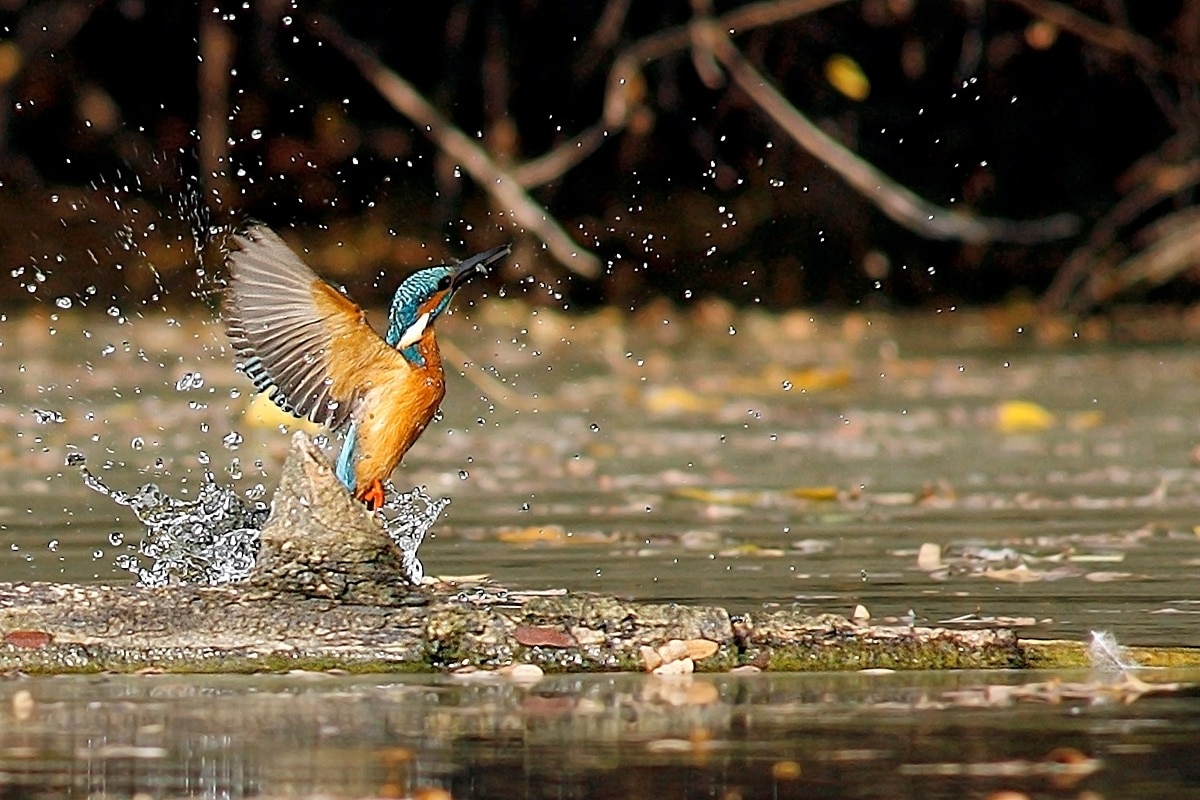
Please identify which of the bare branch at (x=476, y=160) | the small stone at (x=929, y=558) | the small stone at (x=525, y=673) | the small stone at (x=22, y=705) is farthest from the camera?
the bare branch at (x=476, y=160)

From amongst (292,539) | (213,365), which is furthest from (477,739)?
(213,365)

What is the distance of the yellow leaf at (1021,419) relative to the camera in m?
8.55

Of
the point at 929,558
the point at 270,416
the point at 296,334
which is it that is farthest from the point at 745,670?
the point at 270,416

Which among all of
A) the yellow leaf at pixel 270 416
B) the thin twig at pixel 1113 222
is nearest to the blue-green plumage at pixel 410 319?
the yellow leaf at pixel 270 416

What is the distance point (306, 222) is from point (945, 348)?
398 centimetres

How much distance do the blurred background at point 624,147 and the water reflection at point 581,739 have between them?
795cm

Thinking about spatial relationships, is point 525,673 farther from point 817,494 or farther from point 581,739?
point 817,494

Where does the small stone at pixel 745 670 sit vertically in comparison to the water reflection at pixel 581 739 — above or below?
above

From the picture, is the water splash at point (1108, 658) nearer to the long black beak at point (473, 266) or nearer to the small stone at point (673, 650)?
the small stone at point (673, 650)

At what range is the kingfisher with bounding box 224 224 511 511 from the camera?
15.8 ft

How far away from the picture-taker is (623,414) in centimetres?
908

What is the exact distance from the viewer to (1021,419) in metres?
8.59

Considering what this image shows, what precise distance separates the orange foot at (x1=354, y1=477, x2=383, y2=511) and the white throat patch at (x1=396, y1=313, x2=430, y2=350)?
0.25 meters

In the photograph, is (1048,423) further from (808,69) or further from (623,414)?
(808,69)
